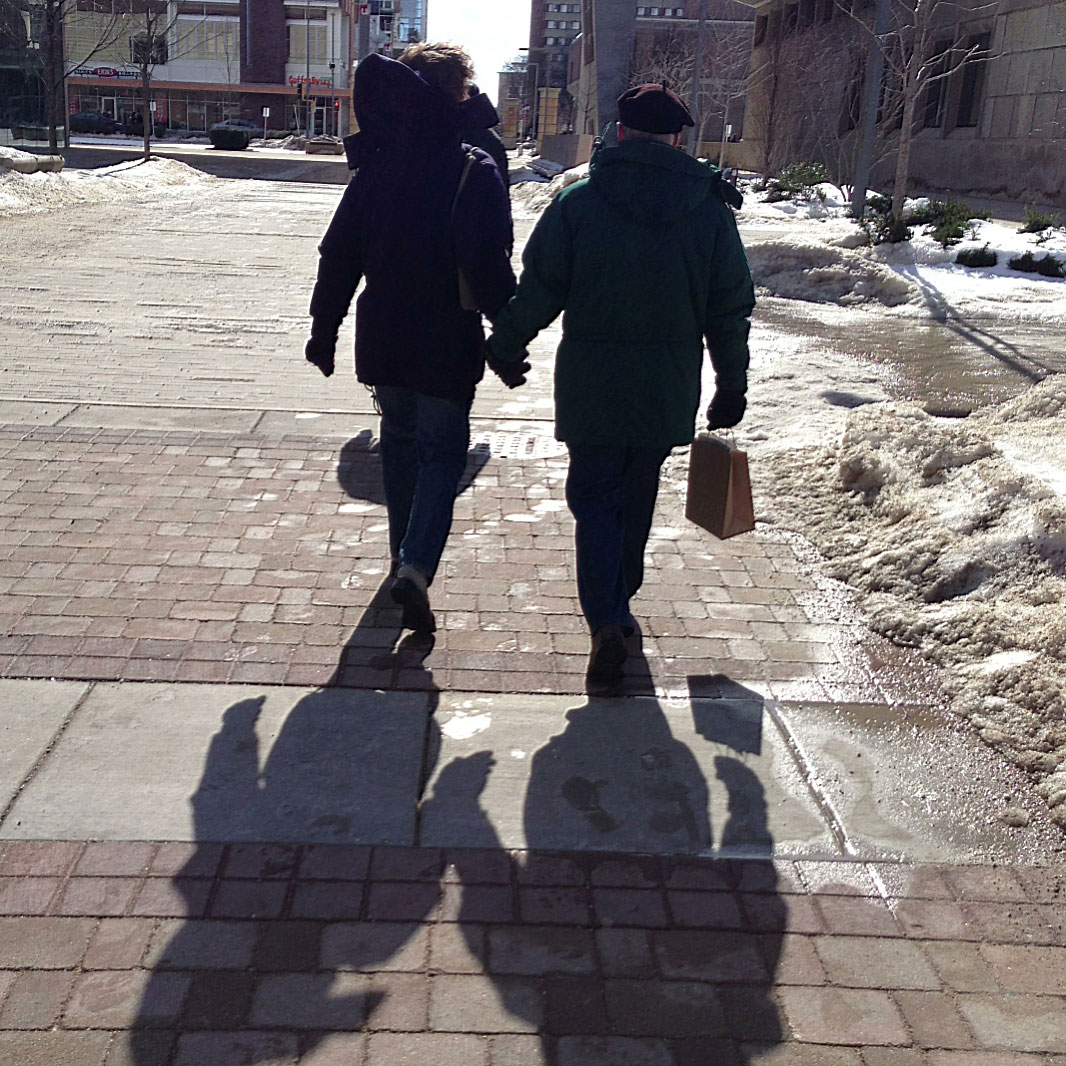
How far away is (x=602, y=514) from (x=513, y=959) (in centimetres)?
166

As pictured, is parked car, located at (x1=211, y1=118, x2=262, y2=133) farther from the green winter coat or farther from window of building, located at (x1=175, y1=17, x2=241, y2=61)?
the green winter coat

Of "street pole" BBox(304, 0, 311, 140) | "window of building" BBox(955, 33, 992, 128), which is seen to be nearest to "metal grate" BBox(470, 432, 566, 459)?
"window of building" BBox(955, 33, 992, 128)

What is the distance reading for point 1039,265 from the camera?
1411cm

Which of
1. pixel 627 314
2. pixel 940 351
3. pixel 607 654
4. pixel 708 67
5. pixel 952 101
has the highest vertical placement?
pixel 708 67

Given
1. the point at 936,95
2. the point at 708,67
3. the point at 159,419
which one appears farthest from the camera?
the point at 708,67

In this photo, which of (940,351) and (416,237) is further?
(940,351)

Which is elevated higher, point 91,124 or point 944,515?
point 91,124

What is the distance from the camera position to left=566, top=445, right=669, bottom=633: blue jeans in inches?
154

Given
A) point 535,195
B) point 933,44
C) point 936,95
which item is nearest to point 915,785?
point 535,195

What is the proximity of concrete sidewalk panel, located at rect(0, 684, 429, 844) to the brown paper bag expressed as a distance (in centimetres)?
117

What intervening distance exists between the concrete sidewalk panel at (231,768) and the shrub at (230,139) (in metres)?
56.4

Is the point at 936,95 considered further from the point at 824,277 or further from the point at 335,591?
the point at 335,591

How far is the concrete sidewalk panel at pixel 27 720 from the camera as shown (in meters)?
3.26

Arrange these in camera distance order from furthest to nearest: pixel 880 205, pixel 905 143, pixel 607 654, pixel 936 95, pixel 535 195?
1. pixel 936 95
2. pixel 535 195
3. pixel 880 205
4. pixel 905 143
5. pixel 607 654
